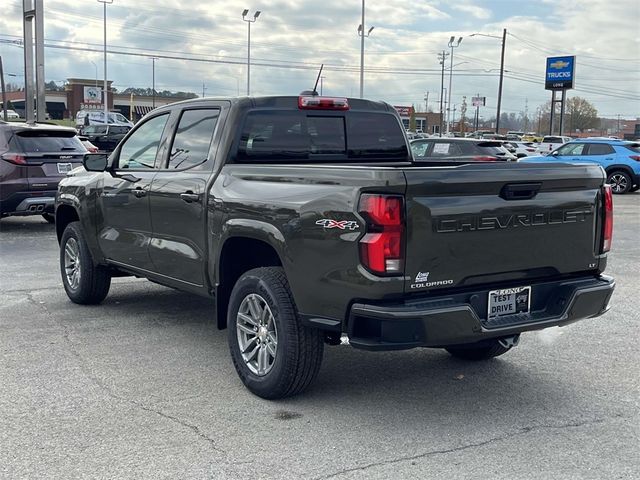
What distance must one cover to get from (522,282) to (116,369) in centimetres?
293

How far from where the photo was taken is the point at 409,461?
3859 millimetres

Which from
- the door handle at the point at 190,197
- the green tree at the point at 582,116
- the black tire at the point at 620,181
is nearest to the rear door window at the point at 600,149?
the black tire at the point at 620,181

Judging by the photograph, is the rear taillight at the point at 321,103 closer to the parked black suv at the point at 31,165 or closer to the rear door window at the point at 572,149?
the parked black suv at the point at 31,165

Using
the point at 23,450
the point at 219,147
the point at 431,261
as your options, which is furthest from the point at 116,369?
the point at 431,261

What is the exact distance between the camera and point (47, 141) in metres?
12.6

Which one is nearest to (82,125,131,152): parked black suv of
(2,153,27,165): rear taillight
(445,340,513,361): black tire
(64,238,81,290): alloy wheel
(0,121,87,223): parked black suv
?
(0,121,87,223): parked black suv

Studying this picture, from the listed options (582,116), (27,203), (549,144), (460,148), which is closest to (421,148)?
(460,148)

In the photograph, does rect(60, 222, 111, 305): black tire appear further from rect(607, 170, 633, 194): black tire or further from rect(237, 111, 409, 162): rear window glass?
rect(607, 170, 633, 194): black tire

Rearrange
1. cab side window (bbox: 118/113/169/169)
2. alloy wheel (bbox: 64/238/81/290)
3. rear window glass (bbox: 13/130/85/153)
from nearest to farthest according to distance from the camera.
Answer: cab side window (bbox: 118/113/169/169) < alloy wheel (bbox: 64/238/81/290) < rear window glass (bbox: 13/130/85/153)

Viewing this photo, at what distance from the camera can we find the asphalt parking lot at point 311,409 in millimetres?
3820

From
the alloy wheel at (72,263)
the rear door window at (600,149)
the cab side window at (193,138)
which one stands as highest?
the cab side window at (193,138)

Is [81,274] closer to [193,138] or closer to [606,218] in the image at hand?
[193,138]

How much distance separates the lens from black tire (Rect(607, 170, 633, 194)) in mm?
22914

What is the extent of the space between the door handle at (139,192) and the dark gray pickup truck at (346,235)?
28 millimetres
